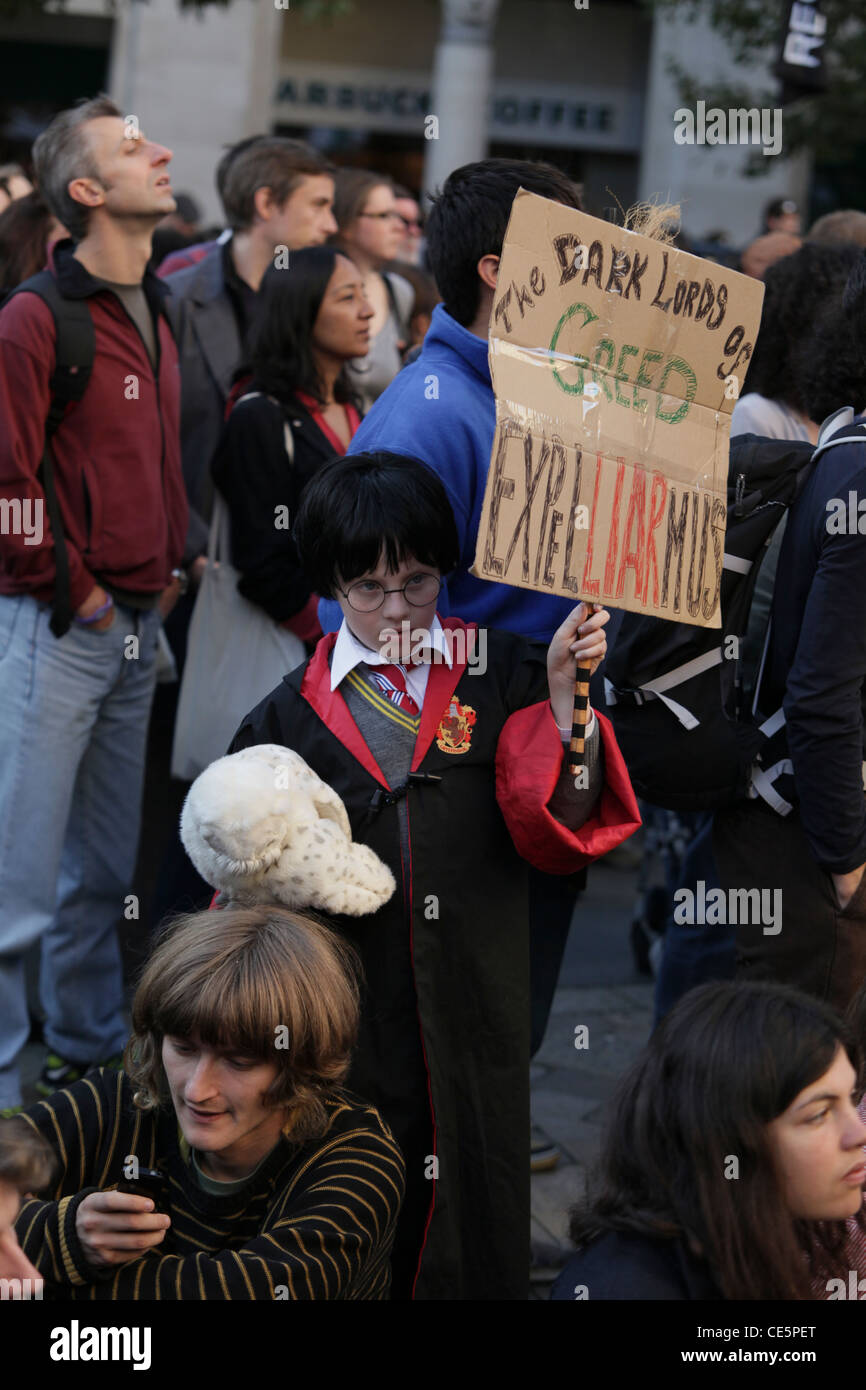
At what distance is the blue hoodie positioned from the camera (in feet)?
10.0

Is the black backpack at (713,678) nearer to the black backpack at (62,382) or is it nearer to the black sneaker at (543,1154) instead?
the black sneaker at (543,1154)

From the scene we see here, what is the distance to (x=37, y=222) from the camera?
5.04 metres

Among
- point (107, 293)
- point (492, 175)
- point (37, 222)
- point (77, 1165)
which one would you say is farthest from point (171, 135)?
point (77, 1165)

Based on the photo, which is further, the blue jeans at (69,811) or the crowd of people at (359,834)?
the blue jeans at (69,811)

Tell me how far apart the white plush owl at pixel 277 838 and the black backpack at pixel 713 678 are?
31.6 inches

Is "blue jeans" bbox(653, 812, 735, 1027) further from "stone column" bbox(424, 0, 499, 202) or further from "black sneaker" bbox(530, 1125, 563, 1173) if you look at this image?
"stone column" bbox(424, 0, 499, 202)

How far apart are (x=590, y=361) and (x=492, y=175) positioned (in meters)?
0.61

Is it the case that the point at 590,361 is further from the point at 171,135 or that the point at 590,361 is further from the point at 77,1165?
the point at 171,135

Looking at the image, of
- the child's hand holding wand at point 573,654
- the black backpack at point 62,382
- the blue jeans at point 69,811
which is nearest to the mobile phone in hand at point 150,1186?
the child's hand holding wand at point 573,654

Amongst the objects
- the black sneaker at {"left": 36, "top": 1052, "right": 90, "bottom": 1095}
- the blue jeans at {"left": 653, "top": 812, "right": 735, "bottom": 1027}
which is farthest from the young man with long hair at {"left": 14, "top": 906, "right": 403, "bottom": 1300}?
the black sneaker at {"left": 36, "top": 1052, "right": 90, "bottom": 1095}

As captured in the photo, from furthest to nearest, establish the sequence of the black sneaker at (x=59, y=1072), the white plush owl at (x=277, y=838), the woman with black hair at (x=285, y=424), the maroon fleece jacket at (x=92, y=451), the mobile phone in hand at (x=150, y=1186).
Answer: the woman with black hair at (x=285, y=424) < the black sneaker at (x=59, y=1072) < the maroon fleece jacket at (x=92, y=451) < the white plush owl at (x=277, y=838) < the mobile phone in hand at (x=150, y=1186)

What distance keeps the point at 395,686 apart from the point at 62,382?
4.96 ft

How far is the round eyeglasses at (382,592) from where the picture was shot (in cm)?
275

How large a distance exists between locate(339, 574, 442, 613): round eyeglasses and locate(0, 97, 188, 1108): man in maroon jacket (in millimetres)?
1292
